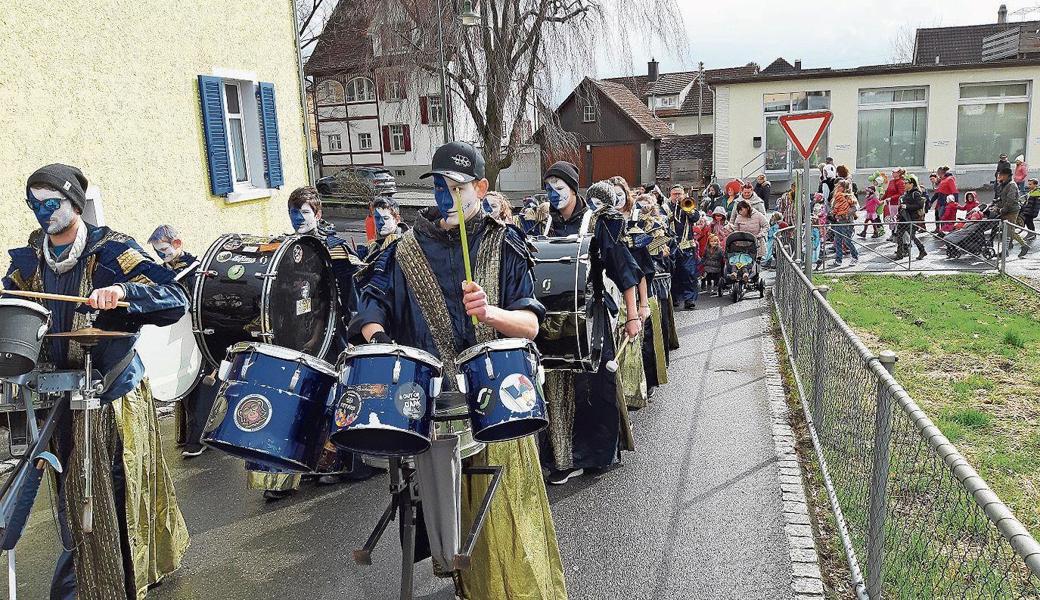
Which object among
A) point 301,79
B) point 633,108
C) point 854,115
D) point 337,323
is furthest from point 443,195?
point 633,108

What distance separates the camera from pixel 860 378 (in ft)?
13.2

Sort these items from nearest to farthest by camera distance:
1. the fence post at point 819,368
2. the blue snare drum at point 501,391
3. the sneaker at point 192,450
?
the blue snare drum at point 501,391 → the fence post at point 819,368 → the sneaker at point 192,450

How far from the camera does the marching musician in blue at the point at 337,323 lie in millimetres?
5410

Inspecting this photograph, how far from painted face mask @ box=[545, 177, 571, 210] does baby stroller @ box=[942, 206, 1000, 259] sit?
35.7ft

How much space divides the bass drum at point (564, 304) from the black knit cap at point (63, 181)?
227cm

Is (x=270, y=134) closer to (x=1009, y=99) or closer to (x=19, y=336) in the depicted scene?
(x=19, y=336)

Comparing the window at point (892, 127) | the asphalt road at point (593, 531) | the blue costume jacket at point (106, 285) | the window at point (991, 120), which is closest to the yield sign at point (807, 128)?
the asphalt road at point (593, 531)

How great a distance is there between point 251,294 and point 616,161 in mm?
36365

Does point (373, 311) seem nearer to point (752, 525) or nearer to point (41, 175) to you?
point (41, 175)

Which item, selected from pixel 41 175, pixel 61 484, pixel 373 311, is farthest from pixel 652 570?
pixel 41 175

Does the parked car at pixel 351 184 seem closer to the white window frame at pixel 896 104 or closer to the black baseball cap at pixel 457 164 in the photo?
the white window frame at pixel 896 104

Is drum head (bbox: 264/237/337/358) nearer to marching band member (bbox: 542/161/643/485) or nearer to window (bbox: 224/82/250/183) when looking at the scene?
marching band member (bbox: 542/161/643/485)

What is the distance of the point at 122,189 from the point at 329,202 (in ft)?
75.2

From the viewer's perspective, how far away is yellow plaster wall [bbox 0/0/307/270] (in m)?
7.73
